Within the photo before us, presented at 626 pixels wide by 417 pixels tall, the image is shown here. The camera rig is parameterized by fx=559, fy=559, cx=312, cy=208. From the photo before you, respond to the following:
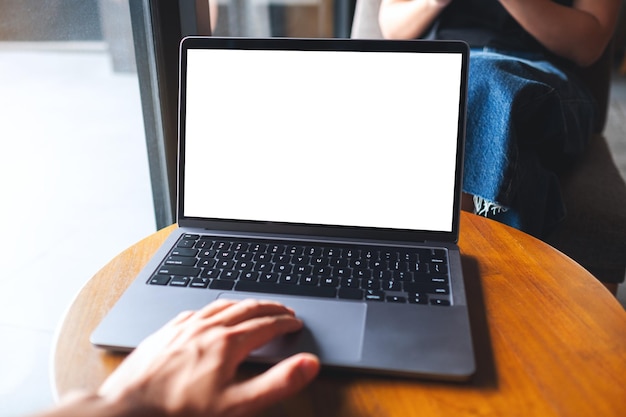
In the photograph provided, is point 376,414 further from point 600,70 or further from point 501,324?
point 600,70

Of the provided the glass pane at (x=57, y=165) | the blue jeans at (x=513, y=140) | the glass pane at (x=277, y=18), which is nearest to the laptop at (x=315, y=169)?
the blue jeans at (x=513, y=140)

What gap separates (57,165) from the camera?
46.7 inches

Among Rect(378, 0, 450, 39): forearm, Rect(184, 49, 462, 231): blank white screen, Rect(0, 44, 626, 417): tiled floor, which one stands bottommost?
Rect(0, 44, 626, 417): tiled floor

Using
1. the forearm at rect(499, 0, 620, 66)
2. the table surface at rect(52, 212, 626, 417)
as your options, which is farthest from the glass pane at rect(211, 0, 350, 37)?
the table surface at rect(52, 212, 626, 417)

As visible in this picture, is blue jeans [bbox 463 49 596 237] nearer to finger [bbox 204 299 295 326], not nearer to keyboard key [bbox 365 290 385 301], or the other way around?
keyboard key [bbox 365 290 385 301]

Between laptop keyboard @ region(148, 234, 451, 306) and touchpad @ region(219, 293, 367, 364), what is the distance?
2 cm

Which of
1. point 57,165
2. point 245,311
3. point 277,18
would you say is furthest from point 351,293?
point 277,18

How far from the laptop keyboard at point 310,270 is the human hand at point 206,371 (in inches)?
4.0

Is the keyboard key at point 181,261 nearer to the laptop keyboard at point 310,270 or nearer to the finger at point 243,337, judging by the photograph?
the laptop keyboard at point 310,270

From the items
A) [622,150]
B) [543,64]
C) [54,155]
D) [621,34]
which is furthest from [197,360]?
[621,34]

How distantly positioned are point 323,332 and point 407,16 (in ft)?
3.15

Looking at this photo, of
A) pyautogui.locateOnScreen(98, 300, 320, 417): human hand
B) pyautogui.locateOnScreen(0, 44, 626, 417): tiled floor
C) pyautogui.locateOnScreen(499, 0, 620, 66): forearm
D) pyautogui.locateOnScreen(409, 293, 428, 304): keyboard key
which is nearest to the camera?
pyautogui.locateOnScreen(98, 300, 320, 417): human hand

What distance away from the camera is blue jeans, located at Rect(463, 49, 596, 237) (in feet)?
2.97

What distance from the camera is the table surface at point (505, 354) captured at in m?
0.46
